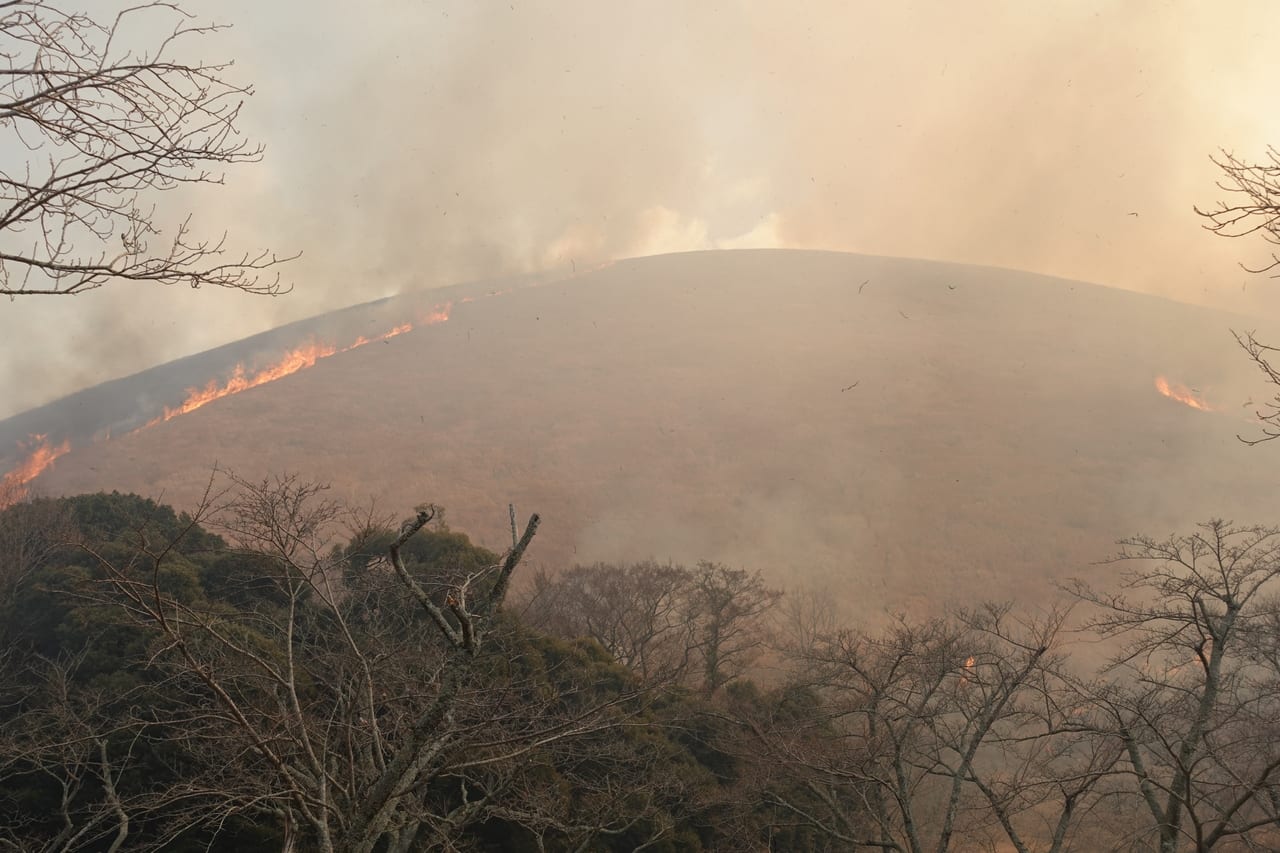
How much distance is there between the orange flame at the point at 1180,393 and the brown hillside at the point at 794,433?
1881mm

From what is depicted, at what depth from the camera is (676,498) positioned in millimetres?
55500

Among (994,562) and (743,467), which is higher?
(743,467)

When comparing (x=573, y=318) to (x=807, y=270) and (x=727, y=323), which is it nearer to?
(x=727, y=323)

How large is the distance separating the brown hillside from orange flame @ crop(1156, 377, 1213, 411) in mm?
1881

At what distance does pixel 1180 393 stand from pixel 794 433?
39500mm

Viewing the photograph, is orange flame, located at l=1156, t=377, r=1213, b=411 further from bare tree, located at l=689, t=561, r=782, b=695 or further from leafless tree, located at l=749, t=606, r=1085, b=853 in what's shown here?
bare tree, located at l=689, t=561, r=782, b=695

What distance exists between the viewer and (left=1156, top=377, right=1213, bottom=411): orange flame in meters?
65.3

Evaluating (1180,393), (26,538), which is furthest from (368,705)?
(1180,393)

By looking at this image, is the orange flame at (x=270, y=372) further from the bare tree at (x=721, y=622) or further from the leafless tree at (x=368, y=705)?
the bare tree at (x=721, y=622)

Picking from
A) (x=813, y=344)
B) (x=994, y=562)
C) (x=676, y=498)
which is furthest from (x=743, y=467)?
(x=813, y=344)

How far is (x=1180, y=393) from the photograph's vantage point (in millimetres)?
67812

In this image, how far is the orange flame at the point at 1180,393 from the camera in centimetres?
6531

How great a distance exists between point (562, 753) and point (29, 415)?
87219mm

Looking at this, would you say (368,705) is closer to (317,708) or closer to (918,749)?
(317,708)
